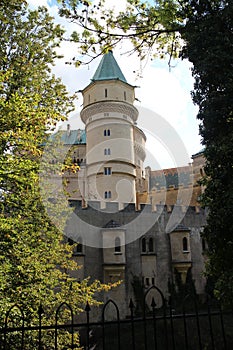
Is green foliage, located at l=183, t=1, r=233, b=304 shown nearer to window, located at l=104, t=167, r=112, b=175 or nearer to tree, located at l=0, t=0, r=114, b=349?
tree, located at l=0, t=0, r=114, b=349

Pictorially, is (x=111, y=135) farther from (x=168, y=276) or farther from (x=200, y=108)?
(x=200, y=108)

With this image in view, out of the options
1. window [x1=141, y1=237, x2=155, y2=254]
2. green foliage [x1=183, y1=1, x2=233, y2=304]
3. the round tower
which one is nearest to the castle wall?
window [x1=141, y1=237, x2=155, y2=254]

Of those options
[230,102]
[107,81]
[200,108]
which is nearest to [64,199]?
[200,108]

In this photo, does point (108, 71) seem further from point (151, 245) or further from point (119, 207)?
point (151, 245)

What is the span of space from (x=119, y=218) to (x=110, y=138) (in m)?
Result: 8.73

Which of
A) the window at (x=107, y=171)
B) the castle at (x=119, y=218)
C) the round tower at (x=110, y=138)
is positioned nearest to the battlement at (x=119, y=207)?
the castle at (x=119, y=218)

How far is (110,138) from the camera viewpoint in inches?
1140

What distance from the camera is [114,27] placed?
8000mm

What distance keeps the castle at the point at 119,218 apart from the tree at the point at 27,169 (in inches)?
219

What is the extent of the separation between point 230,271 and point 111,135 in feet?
71.7

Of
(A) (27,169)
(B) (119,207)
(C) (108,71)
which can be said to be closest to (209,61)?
(A) (27,169)

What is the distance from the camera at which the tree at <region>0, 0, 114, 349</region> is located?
8109mm

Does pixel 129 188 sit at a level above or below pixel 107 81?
below

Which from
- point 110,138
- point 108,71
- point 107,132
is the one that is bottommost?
point 110,138
